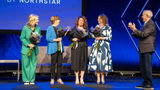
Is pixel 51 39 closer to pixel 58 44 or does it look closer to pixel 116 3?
pixel 58 44

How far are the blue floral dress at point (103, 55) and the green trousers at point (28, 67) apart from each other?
1.20 m

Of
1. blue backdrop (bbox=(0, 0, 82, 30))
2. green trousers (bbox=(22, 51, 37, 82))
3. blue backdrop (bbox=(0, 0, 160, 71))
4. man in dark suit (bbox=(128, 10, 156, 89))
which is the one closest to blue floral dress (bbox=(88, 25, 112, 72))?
man in dark suit (bbox=(128, 10, 156, 89))

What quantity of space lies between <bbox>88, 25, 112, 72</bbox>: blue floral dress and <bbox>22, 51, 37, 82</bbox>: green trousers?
120 centimetres

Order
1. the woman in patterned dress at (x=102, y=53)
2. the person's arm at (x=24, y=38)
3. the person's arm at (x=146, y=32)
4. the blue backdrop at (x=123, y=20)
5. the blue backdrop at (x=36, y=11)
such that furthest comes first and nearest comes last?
the blue backdrop at (x=123, y=20) < the blue backdrop at (x=36, y=11) < the woman in patterned dress at (x=102, y=53) < the person's arm at (x=24, y=38) < the person's arm at (x=146, y=32)

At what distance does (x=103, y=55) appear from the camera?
533cm

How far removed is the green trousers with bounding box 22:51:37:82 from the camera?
16.4 ft

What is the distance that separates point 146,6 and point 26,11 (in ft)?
13.4

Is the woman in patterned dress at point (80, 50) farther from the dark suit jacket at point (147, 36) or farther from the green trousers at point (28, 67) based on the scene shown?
the dark suit jacket at point (147, 36)

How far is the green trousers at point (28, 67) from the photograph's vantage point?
4996 mm

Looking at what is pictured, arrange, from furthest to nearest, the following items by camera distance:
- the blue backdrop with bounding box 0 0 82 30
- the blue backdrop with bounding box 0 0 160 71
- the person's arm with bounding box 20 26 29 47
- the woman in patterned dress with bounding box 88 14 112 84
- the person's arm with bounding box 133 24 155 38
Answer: the blue backdrop with bounding box 0 0 160 71
the blue backdrop with bounding box 0 0 82 30
the woman in patterned dress with bounding box 88 14 112 84
the person's arm with bounding box 20 26 29 47
the person's arm with bounding box 133 24 155 38

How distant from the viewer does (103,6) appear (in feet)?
28.2

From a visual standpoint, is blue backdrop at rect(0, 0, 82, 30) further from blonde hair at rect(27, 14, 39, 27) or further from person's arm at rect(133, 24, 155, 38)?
person's arm at rect(133, 24, 155, 38)

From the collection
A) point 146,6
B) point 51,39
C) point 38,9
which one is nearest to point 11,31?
point 38,9

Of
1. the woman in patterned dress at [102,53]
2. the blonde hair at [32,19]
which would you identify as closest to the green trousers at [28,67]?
the blonde hair at [32,19]
